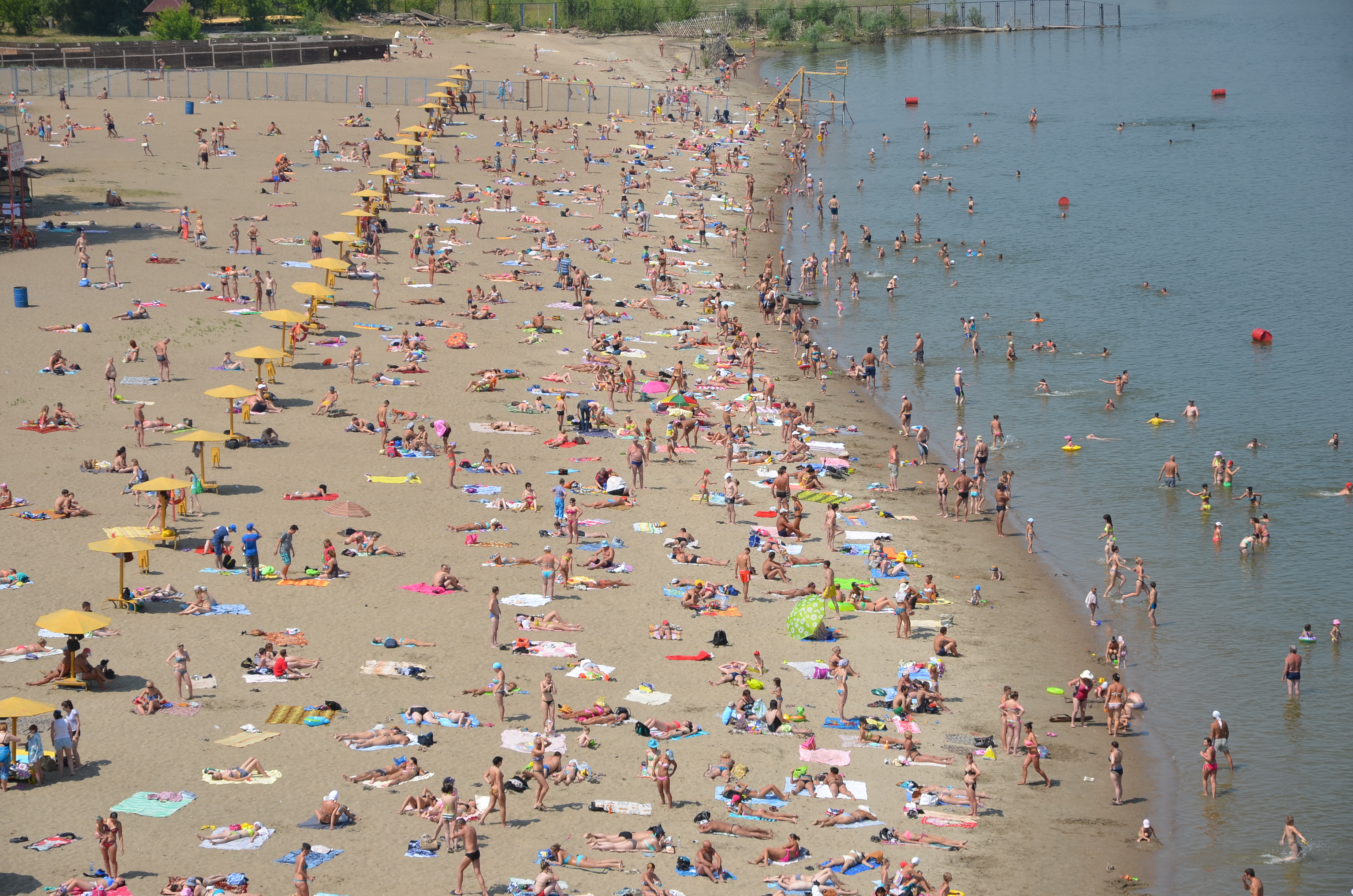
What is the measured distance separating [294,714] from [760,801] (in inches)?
272

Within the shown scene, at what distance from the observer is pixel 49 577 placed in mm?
23297

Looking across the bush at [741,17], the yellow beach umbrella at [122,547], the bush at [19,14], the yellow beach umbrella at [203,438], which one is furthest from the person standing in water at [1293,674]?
the bush at [741,17]

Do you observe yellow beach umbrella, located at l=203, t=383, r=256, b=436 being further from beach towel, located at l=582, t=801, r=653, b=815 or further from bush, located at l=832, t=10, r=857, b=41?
bush, located at l=832, t=10, r=857, b=41

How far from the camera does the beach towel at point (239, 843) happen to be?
54.5 ft

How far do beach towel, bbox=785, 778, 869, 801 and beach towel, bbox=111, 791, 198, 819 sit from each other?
798 centimetres

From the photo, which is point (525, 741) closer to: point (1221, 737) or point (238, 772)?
point (238, 772)

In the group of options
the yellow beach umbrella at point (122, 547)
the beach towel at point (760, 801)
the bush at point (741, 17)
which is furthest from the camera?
the bush at point (741, 17)

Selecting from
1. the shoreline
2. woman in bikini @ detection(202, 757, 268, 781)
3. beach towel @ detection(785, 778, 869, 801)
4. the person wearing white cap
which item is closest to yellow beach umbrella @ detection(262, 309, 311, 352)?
the shoreline

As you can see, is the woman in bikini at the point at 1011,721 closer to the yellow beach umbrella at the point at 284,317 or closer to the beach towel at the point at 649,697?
the beach towel at the point at 649,697

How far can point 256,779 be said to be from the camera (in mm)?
18109

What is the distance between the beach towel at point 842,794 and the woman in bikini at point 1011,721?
2712 millimetres

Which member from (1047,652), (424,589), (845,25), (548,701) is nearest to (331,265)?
(424,589)

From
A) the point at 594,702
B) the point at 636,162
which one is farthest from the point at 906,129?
the point at 594,702

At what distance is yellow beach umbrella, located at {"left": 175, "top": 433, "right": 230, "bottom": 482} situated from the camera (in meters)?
27.0
